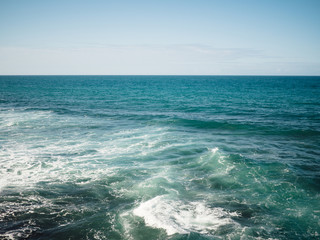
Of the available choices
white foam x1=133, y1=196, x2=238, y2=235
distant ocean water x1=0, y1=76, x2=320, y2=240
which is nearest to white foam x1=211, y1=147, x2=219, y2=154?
distant ocean water x1=0, y1=76, x2=320, y2=240

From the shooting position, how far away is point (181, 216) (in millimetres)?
8539

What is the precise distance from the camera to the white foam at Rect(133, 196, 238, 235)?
789cm

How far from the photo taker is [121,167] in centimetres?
1341

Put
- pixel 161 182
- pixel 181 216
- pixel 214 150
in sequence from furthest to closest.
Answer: pixel 214 150 < pixel 161 182 < pixel 181 216

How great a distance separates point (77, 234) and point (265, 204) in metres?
8.16

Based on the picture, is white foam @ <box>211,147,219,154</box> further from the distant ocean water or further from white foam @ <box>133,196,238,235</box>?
white foam @ <box>133,196,238,235</box>

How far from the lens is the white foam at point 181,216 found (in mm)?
7891

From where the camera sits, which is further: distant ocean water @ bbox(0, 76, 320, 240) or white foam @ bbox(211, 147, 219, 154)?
white foam @ bbox(211, 147, 219, 154)

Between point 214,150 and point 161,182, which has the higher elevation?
point 214,150

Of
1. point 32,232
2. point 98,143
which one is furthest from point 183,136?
point 32,232

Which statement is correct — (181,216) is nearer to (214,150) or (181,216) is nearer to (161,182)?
(161,182)

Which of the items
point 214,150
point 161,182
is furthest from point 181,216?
point 214,150

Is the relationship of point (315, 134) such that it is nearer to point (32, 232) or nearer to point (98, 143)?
point (98, 143)

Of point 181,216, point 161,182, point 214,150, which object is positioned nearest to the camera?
point 181,216
